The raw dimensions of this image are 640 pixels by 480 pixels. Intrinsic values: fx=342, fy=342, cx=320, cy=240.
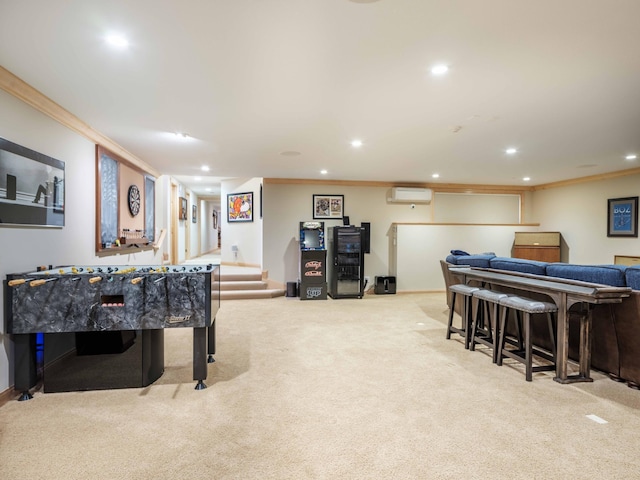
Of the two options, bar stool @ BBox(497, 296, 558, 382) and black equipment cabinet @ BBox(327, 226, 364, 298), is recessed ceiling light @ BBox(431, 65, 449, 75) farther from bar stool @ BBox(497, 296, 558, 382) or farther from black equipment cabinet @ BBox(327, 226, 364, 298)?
black equipment cabinet @ BBox(327, 226, 364, 298)

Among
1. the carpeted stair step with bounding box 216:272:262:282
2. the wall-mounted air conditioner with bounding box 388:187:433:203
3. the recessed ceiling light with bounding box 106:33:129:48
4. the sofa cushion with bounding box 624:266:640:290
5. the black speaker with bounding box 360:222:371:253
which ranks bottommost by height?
the carpeted stair step with bounding box 216:272:262:282

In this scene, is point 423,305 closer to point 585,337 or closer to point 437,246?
point 437,246

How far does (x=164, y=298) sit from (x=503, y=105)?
3.49 m

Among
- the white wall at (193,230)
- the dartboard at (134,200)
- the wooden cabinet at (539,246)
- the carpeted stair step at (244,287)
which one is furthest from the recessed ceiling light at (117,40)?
the white wall at (193,230)

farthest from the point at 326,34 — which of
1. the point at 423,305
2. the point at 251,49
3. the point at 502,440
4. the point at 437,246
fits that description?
the point at 437,246

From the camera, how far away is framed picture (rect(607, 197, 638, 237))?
616 centimetres

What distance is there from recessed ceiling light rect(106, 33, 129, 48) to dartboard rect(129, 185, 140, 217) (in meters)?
3.50

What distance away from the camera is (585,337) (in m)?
3.00

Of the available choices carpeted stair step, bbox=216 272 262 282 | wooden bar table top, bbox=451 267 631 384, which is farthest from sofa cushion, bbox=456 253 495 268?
carpeted stair step, bbox=216 272 262 282

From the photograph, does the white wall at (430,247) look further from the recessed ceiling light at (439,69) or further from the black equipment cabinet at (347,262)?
the recessed ceiling light at (439,69)

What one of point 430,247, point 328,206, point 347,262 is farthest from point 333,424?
point 430,247

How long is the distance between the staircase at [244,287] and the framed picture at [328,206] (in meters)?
1.82

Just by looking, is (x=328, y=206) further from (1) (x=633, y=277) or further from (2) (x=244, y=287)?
(1) (x=633, y=277)

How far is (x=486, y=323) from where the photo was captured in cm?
454
